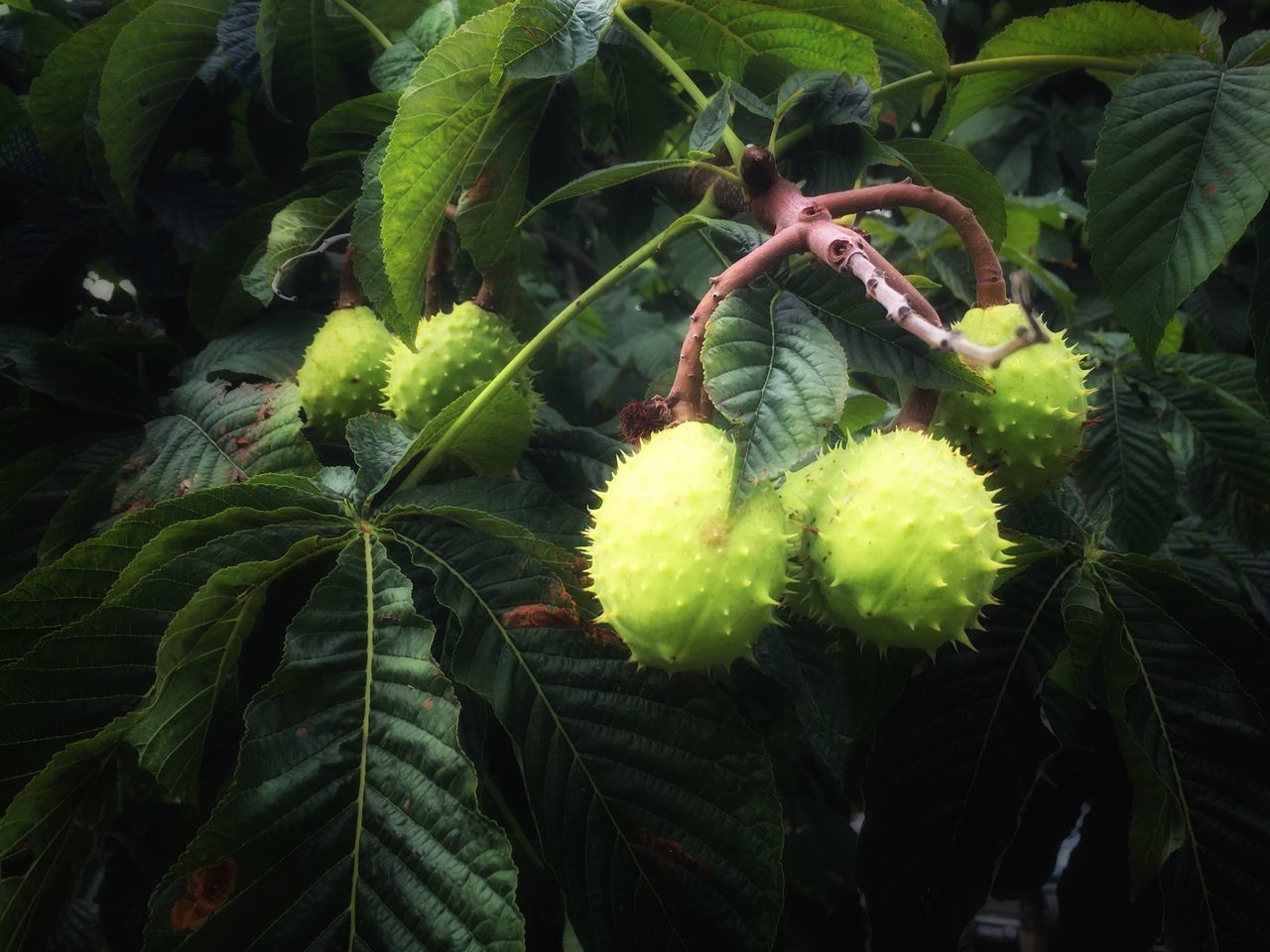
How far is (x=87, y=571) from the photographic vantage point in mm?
1049

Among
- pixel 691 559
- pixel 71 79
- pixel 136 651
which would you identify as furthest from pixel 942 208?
pixel 71 79

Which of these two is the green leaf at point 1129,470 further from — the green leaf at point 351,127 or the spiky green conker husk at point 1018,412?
the green leaf at point 351,127

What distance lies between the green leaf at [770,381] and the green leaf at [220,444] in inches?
25.6

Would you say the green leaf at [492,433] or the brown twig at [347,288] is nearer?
the green leaf at [492,433]

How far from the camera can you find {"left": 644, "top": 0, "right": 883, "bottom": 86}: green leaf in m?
1.21

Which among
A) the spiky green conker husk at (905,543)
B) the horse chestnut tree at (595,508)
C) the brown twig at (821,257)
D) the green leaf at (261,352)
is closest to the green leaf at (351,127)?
the horse chestnut tree at (595,508)

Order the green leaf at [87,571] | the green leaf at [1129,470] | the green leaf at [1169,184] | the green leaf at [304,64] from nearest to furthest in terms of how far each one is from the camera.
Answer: the green leaf at [87,571] < the green leaf at [1169,184] < the green leaf at [304,64] < the green leaf at [1129,470]

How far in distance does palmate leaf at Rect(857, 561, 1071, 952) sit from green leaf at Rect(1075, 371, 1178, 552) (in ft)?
1.83

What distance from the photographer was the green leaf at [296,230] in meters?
1.44

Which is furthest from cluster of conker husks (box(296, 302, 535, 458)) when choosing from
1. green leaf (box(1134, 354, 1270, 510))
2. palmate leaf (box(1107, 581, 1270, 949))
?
green leaf (box(1134, 354, 1270, 510))

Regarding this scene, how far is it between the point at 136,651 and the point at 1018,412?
1018 millimetres

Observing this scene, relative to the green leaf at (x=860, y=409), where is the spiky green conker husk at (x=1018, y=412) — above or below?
above

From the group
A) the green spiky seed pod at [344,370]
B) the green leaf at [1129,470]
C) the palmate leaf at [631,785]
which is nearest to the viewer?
the palmate leaf at [631,785]

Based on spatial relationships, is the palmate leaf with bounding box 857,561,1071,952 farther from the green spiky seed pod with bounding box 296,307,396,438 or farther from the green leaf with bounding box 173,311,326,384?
the green leaf with bounding box 173,311,326,384
